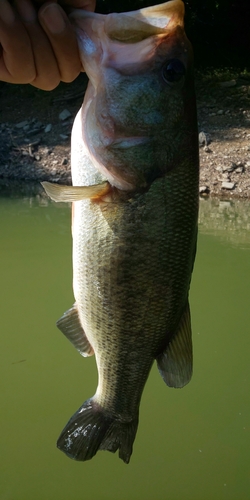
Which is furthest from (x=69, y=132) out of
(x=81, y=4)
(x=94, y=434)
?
(x=94, y=434)

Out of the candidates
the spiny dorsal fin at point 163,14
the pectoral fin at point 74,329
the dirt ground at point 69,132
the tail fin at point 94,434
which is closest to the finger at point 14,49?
the spiny dorsal fin at point 163,14

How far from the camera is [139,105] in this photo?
164 cm

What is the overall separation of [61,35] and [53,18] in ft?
0.16

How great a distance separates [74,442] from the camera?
1880mm

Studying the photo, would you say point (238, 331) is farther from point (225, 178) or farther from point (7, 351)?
point (225, 178)

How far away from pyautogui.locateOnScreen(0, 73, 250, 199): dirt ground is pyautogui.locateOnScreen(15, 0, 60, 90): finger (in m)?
5.76

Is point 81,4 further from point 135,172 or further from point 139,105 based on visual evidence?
point 135,172

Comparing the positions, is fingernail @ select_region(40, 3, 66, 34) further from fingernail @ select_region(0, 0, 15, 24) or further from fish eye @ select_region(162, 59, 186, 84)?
fish eye @ select_region(162, 59, 186, 84)

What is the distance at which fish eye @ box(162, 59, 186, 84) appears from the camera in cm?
161

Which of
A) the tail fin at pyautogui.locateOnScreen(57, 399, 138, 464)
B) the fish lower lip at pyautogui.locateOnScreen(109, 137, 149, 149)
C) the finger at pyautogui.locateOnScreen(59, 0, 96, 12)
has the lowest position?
the tail fin at pyautogui.locateOnScreen(57, 399, 138, 464)

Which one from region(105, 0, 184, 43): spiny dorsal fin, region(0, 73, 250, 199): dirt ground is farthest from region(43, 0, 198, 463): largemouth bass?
region(0, 73, 250, 199): dirt ground

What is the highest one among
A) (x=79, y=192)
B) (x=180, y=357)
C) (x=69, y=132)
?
(x=79, y=192)

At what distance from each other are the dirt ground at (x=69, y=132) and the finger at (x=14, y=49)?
580cm

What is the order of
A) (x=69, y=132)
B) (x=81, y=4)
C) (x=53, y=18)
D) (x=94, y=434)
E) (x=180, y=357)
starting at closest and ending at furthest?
1. (x=53, y=18)
2. (x=81, y=4)
3. (x=180, y=357)
4. (x=94, y=434)
5. (x=69, y=132)
